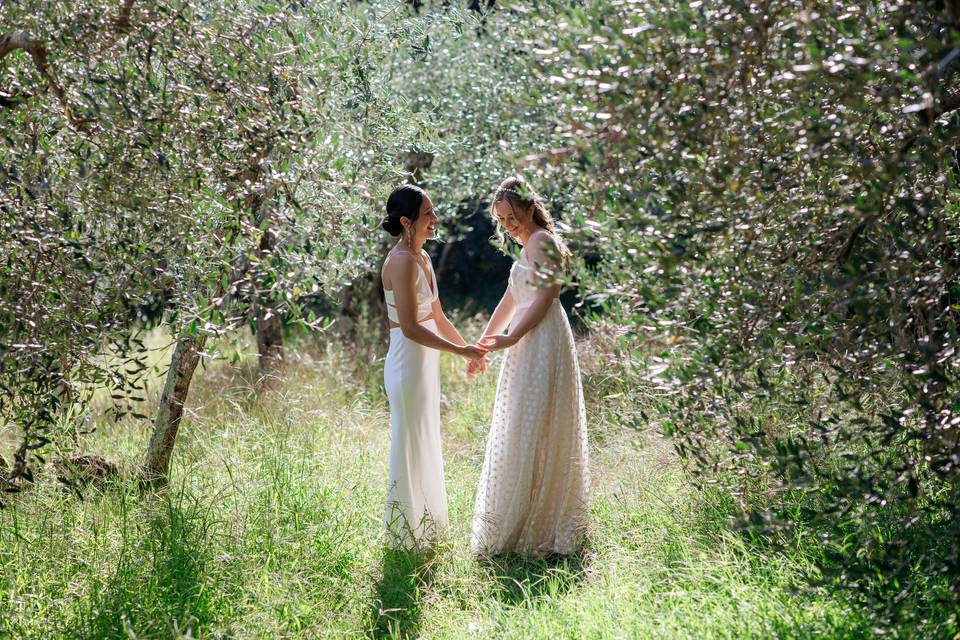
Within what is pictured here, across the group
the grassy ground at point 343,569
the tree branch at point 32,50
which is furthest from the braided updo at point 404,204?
the tree branch at point 32,50

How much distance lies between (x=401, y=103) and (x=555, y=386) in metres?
3.23

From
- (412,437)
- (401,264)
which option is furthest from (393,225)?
(412,437)

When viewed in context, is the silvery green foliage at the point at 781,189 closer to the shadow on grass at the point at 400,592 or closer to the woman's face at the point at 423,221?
the woman's face at the point at 423,221

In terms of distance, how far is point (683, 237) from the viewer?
3.25 meters

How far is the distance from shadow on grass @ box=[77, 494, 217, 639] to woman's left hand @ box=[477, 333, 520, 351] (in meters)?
1.98

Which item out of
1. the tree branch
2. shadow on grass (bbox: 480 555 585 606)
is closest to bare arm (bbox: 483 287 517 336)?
shadow on grass (bbox: 480 555 585 606)

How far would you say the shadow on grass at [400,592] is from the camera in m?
4.60

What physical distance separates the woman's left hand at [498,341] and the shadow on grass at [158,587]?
6.49ft

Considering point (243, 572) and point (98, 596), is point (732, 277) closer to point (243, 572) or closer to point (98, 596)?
point (243, 572)

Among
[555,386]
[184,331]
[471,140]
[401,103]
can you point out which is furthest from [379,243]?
[184,331]

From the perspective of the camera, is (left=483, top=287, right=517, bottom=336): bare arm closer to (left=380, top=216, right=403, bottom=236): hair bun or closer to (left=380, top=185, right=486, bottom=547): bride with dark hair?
(left=380, top=185, right=486, bottom=547): bride with dark hair

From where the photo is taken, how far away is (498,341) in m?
5.59

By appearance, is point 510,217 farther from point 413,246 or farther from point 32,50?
point 32,50

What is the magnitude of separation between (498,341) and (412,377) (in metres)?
0.59
